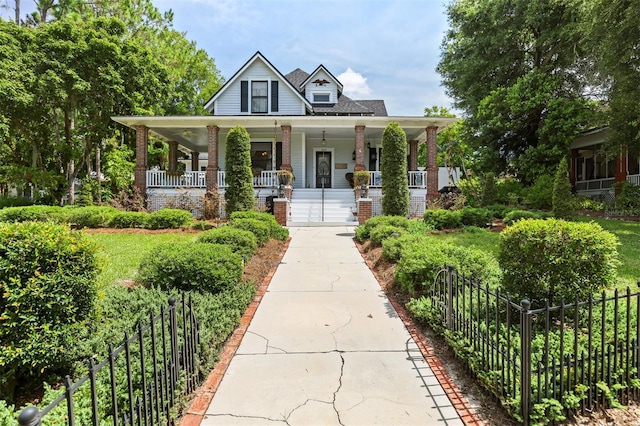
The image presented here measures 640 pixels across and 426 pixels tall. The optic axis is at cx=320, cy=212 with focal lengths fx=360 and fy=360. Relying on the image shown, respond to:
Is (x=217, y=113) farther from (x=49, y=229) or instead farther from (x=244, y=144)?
(x=49, y=229)

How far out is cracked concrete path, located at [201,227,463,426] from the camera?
271 centimetres

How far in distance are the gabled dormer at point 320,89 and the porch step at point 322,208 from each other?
6.82 meters

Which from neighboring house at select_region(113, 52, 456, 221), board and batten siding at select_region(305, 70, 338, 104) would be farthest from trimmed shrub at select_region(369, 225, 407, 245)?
board and batten siding at select_region(305, 70, 338, 104)

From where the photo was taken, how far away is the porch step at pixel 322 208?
50.1 feet

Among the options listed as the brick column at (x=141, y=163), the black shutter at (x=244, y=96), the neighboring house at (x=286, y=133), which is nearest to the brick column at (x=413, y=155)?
the neighboring house at (x=286, y=133)

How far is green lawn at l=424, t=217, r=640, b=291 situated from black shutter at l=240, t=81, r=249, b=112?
44.8ft

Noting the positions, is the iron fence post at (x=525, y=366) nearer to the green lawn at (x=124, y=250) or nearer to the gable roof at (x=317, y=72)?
the green lawn at (x=124, y=250)

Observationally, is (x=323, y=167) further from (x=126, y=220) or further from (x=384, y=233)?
(x=384, y=233)

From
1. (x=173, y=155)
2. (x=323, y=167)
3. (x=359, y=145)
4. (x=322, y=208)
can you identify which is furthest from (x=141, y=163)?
(x=359, y=145)

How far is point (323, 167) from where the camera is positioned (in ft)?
70.4

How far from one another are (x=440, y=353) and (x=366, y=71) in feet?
71.3

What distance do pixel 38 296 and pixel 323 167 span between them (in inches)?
749

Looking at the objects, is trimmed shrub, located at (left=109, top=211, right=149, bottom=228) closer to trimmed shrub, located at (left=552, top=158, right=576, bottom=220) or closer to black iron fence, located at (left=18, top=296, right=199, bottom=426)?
black iron fence, located at (left=18, top=296, right=199, bottom=426)

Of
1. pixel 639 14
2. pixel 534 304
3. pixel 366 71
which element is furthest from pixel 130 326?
pixel 366 71
